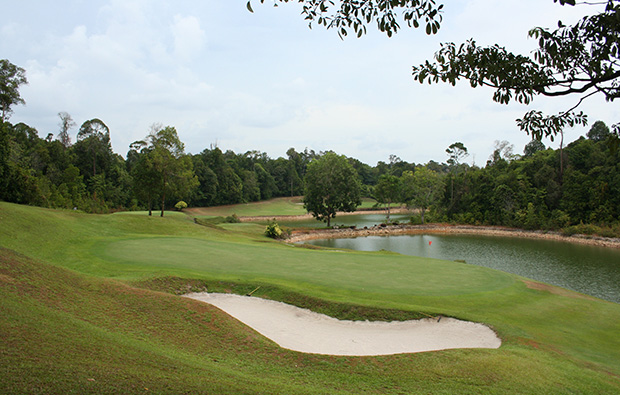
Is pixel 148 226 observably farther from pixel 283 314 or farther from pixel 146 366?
pixel 146 366

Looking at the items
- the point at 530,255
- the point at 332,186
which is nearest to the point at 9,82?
the point at 332,186

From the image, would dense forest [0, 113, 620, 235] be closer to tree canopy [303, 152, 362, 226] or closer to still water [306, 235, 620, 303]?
still water [306, 235, 620, 303]

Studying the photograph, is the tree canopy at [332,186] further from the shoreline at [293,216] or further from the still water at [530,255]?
the shoreline at [293,216]

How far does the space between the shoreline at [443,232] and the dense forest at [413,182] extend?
2460 mm

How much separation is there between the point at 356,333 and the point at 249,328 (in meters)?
3.24

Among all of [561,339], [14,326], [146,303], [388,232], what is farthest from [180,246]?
[388,232]

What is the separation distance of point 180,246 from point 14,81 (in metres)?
39.6

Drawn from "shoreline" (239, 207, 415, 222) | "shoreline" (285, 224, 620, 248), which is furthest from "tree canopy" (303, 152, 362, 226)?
"shoreline" (239, 207, 415, 222)

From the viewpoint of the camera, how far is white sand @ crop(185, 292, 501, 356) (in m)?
9.98

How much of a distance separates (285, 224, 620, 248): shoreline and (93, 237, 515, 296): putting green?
26.5 meters

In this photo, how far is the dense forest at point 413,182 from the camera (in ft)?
132

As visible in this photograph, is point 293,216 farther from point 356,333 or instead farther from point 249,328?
point 249,328

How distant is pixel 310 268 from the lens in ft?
57.0

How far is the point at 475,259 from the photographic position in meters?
35.6
